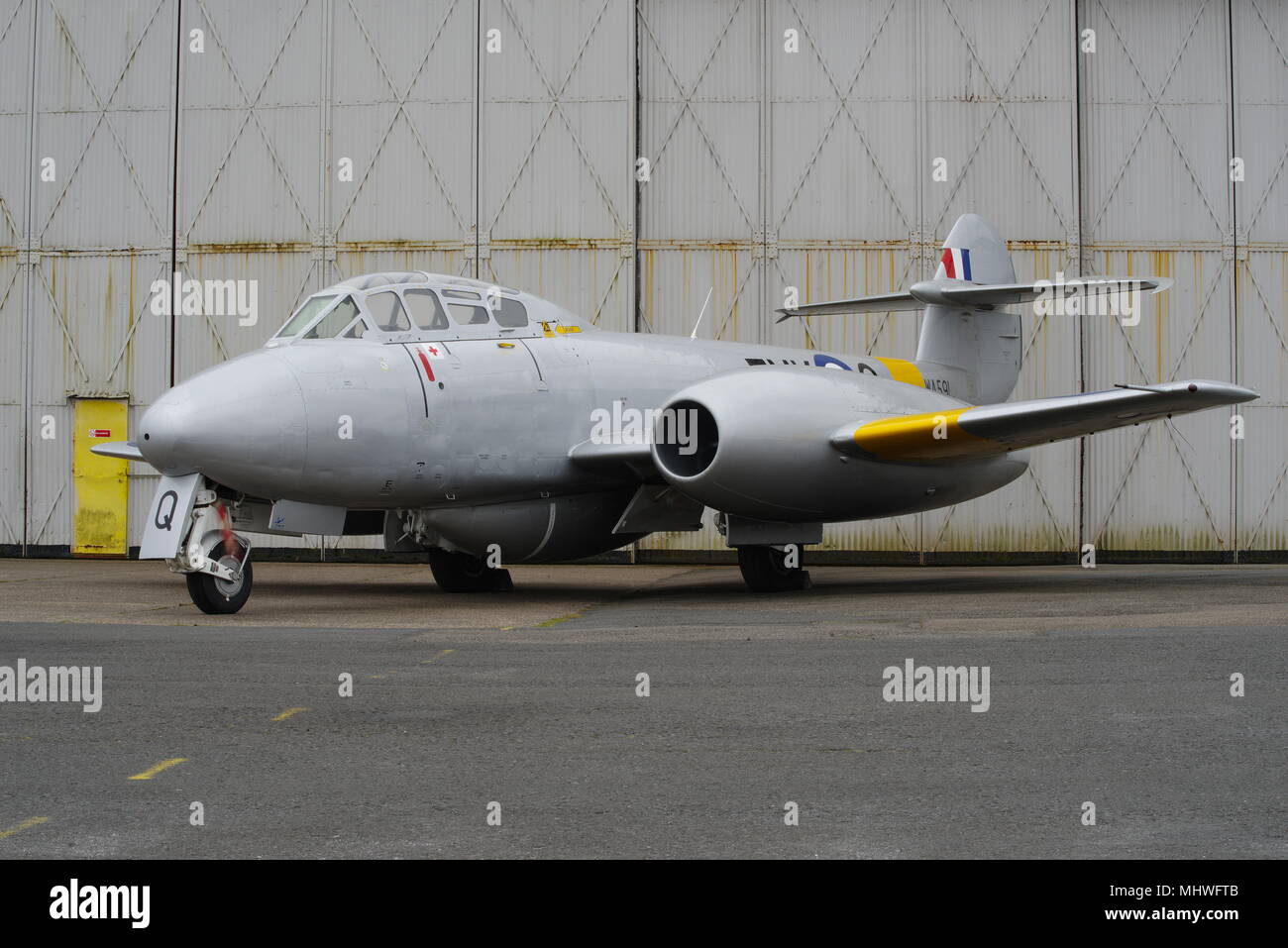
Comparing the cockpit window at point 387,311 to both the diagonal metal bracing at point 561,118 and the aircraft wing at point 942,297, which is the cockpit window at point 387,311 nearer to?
the aircraft wing at point 942,297

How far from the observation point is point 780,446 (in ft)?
47.4

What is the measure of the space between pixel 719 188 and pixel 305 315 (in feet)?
39.5

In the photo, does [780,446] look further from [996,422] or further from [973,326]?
[973,326]

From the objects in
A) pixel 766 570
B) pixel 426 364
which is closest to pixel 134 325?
pixel 426 364

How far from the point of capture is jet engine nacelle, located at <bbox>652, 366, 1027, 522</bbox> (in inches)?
565

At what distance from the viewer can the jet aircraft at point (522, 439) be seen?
12969mm

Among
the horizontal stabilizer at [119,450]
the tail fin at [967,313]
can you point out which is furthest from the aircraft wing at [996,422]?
the horizontal stabilizer at [119,450]

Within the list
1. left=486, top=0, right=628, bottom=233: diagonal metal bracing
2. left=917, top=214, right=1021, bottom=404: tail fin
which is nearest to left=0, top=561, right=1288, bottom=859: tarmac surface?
left=917, top=214, right=1021, bottom=404: tail fin

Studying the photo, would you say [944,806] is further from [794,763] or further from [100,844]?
[100,844]

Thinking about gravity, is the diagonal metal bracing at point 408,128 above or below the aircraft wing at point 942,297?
above

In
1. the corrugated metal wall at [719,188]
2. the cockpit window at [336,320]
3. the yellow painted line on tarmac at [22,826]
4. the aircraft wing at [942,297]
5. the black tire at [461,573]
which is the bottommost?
the yellow painted line on tarmac at [22,826]

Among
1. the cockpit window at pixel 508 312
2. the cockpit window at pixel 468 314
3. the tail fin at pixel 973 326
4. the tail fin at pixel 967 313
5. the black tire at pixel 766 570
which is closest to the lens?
the cockpit window at pixel 468 314

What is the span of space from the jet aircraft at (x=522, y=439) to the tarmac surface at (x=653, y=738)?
4.91ft

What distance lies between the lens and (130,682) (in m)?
8.44
